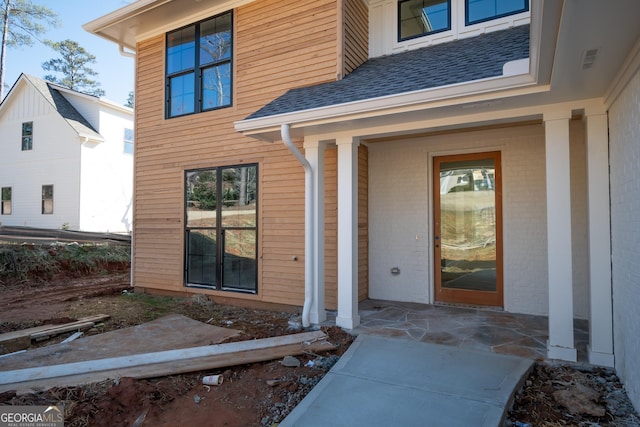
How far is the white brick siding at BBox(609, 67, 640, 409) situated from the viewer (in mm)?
2484

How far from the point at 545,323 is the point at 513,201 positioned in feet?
5.14

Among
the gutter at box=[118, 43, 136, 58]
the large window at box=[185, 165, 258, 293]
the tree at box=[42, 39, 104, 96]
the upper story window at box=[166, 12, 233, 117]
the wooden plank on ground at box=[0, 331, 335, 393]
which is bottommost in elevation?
the wooden plank on ground at box=[0, 331, 335, 393]

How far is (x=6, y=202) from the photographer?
14.3 m

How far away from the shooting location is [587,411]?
2.55 meters

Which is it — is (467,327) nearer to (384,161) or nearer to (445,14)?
(384,161)

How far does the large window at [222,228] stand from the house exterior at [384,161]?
0.10 feet

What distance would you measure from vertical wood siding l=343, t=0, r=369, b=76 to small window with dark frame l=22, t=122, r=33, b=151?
543 inches

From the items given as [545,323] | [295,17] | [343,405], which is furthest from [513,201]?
A: [295,17]

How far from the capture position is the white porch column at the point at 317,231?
4.48 meters

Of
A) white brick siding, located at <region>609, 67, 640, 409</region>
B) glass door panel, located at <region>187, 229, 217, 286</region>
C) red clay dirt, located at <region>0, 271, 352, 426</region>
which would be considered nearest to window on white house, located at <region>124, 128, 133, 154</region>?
glass door panel, located at <region>187, 229, 217, 286</region>

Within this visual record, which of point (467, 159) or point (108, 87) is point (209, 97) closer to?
point (467, 159)

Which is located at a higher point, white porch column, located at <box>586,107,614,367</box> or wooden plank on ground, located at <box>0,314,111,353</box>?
white porch column, located at <box>586,107,614,367</box>

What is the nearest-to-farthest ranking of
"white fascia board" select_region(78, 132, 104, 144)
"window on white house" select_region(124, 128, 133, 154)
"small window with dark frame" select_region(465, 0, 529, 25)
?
"small window with dark frame" select_region(465, 0, 529, 25)
"white fascia board" select_region(78, 132, 104, 144)
"window on white house" select_region(124, 128, 133, 154)

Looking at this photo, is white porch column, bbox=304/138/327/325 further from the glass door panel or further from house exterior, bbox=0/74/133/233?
house exterior, bbox=0/74/133/233
